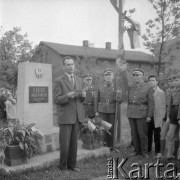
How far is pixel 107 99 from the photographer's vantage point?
628cm

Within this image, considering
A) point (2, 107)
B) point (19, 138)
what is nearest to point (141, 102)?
point (19, 138)

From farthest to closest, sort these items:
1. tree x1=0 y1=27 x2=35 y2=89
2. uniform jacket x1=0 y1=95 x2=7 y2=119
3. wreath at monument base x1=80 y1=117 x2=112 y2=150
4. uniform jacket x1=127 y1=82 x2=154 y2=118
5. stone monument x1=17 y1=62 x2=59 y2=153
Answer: tree x1=0 y1=27 x2=35 y2=89
uniform jacket x1=0 y1=95 x2=7 y2=119
wreath at monument base x1=80 y1=117 x2=112 y2=150
uniform jacket x1=127 y1=82 x2=154 y2=118
stone monument x1=17 y1=62 x2=59 y2=153

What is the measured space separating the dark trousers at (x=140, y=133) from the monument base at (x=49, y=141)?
66.5 inches

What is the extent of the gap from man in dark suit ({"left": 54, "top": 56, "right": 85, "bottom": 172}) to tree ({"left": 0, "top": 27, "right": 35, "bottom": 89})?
16846 mm

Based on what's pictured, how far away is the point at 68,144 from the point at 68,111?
576mm

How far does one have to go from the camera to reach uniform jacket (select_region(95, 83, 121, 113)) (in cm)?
622

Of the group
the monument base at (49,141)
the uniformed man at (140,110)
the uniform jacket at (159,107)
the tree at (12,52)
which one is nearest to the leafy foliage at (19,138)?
the monument base at (49,141)

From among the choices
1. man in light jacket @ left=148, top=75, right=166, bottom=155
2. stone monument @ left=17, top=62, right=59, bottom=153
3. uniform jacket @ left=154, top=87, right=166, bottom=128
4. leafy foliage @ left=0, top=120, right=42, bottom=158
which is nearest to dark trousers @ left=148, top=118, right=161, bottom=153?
man in light jacket @ left=148, top=75, right=166, bottom=155

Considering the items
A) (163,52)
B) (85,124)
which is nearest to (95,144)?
(85,124)

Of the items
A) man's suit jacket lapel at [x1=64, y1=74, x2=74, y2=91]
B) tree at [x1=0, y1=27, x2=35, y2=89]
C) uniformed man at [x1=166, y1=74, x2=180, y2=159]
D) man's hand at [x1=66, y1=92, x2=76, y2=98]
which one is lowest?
uniformed man at [x1=166, y1=74, x2=180, y2=159]

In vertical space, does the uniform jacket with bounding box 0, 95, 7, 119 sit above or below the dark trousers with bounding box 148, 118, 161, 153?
above

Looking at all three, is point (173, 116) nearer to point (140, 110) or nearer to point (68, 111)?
point (140, 110)

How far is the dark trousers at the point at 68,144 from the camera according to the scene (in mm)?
4629

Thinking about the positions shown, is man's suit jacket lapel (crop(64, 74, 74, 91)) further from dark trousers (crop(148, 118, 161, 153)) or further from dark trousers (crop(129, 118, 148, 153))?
dark trousers (crop(148, 118, 161, 153))
